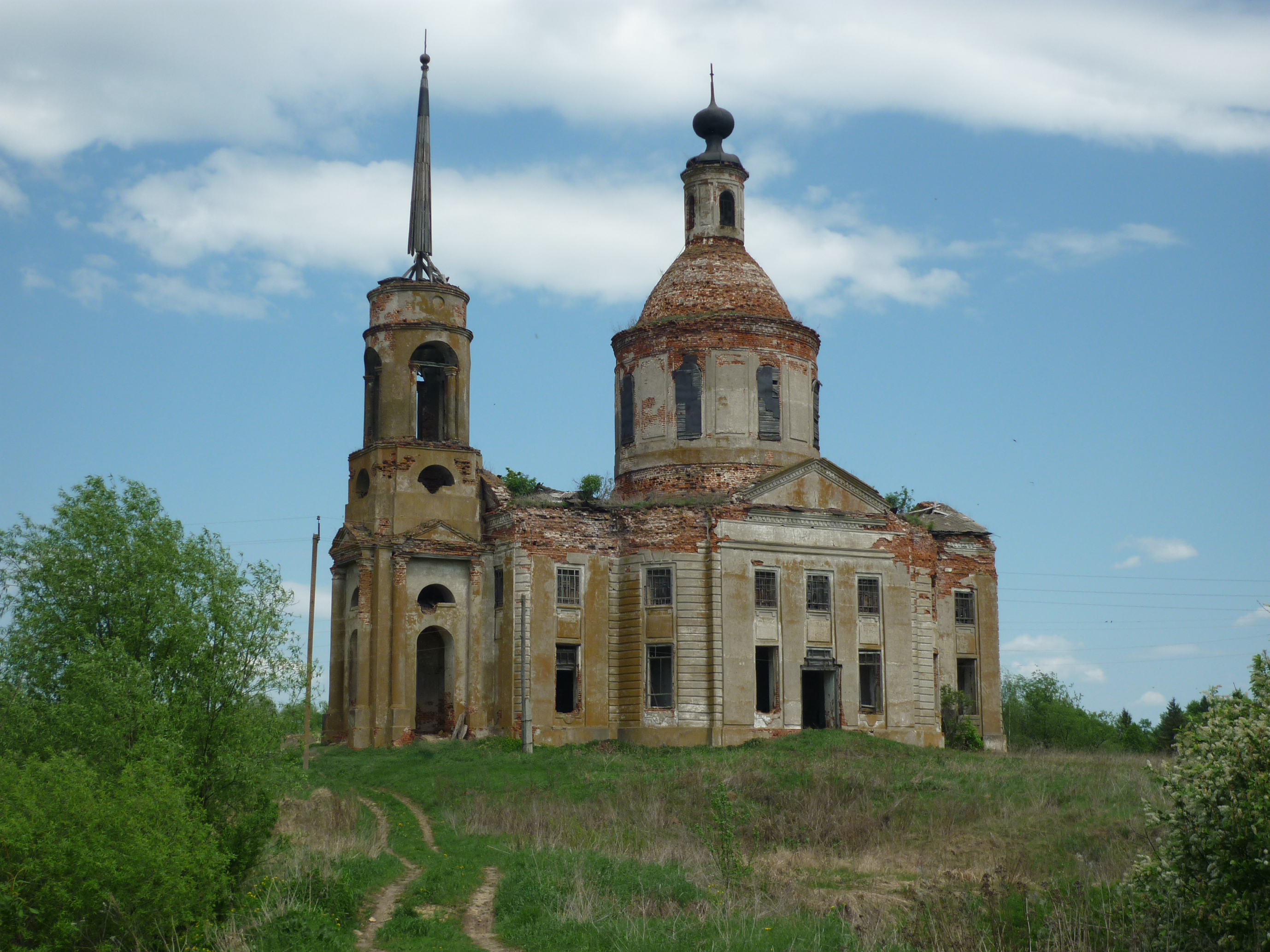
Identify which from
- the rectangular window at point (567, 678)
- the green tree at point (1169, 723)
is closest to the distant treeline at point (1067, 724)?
the green tree at point (1169, 723)

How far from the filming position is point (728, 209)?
4284 centimetres

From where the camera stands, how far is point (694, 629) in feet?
118

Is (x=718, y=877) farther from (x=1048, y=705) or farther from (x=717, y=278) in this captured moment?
(x=1048, y=705)

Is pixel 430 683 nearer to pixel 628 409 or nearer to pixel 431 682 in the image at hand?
pixel 431 682

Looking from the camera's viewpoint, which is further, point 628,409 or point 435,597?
point 628,409

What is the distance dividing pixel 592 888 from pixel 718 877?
7.47ft

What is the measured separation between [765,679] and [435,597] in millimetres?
9119

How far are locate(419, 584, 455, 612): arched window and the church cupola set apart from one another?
13.7 metres

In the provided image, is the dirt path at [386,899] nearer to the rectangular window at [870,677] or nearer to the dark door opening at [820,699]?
the dark door opening at [820,699]

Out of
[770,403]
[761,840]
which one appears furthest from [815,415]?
[761,840]

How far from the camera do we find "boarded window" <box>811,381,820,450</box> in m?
40.4

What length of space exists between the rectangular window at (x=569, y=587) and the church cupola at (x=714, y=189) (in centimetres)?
1203

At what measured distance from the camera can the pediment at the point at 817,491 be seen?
3725 cm

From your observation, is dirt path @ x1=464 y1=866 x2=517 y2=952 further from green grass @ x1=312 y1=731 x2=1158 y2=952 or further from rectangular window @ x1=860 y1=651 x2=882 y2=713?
rectangular window @ x1=860 y1=651 x2=882 y2=713
